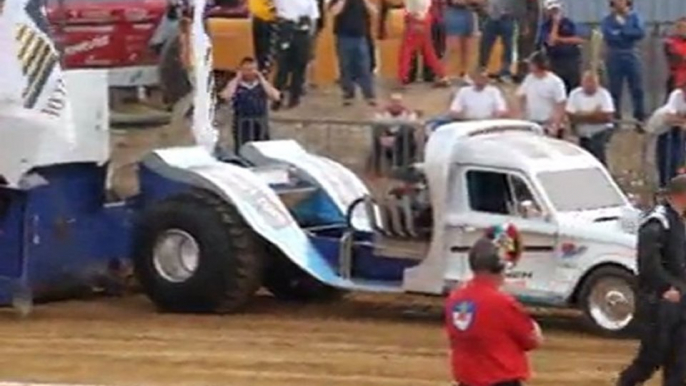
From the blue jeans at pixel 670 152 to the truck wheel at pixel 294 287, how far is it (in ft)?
11.6

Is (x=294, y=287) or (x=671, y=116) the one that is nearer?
(x=294, y=287)

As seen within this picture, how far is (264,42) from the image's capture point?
28219mm

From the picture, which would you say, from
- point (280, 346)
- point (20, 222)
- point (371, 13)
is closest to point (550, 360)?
point (280, 346)

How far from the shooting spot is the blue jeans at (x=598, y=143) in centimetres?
2372

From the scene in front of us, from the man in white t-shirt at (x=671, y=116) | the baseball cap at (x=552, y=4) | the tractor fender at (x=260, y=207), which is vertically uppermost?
the baseball cap at (x=552, y=4)

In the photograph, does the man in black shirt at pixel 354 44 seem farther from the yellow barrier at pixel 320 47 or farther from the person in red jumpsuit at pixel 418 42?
the yellow barrier at pixel 320 47

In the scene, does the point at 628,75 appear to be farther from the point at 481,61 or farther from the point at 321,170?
the point at 321,170

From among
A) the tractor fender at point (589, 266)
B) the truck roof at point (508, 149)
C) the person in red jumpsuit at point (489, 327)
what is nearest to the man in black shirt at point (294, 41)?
the truck roof at point (508, 149)

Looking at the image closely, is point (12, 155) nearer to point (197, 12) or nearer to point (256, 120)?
point (197, 12)

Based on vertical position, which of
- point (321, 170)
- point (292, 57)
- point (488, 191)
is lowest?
point (321, 170)

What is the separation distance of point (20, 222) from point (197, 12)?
11.1 feet

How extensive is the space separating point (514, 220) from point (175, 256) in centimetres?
342

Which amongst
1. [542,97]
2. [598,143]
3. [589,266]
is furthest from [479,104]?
[589,266]

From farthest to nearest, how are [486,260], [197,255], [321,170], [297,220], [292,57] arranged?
[292,57] → [321,170] → [297,220] → [197,255] → [486,260]
